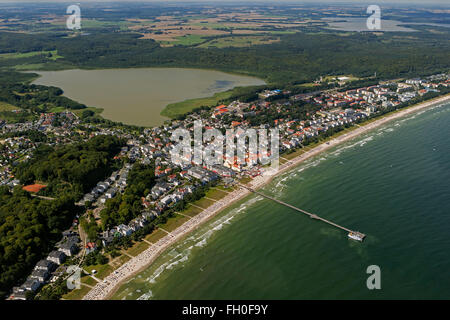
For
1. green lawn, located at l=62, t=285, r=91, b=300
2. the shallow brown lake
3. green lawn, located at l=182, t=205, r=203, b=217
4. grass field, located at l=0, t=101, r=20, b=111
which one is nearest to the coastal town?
green lawn, located at l=182, t=205, r=203, b=217

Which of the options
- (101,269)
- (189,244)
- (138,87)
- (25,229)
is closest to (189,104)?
(138,87)

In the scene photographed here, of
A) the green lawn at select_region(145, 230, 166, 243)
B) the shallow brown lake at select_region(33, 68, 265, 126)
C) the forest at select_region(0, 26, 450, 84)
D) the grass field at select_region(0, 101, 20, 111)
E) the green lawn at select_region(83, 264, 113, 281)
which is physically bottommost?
the green lawn at select_region(83, 264, 113, 281)

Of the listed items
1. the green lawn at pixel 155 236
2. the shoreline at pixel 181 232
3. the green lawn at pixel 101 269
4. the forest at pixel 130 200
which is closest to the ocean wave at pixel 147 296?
the shoreline at pixel 181 232

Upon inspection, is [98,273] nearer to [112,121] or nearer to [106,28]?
[112,121]

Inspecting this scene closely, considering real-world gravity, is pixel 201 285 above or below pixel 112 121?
below

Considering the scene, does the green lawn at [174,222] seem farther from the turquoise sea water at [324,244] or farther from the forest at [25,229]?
the forest at [25,229]

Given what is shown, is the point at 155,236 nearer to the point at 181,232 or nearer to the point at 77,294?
the point at 181,232

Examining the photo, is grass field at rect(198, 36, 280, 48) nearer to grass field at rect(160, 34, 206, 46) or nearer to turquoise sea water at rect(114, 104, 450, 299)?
grass field at rect(160, 34, 206, 46)

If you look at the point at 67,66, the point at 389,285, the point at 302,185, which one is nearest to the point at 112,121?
the point at 302,185
